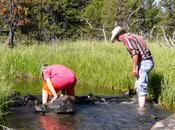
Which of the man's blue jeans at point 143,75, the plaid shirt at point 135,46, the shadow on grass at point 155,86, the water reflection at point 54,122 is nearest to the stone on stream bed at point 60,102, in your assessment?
the water reflection at point 54,122

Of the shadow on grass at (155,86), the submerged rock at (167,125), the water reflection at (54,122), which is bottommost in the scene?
the water reflection at (54,122)

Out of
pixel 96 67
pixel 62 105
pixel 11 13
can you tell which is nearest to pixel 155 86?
pixel 62 105

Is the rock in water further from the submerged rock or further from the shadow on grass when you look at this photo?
the submerged rock

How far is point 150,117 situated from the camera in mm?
9258

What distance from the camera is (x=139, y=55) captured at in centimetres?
984

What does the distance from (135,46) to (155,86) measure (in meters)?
1.65

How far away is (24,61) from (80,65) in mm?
2222

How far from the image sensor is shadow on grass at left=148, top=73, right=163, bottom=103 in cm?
1082

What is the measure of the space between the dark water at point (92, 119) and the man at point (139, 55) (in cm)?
55

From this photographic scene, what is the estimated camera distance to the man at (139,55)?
970 centimetres

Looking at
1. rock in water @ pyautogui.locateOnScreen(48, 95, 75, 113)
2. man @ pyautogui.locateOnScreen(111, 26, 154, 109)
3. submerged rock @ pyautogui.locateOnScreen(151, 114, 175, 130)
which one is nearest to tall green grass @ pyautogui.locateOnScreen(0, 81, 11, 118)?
rock in water @ pyautogui.locateOnScreen(48, 95, 75, 113)

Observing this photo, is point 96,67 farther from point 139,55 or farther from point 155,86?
point 139,55

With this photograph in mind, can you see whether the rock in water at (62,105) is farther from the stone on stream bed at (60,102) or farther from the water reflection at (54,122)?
the water reflection at (54,122)

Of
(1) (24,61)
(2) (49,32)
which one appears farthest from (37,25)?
(1) (24,61)
